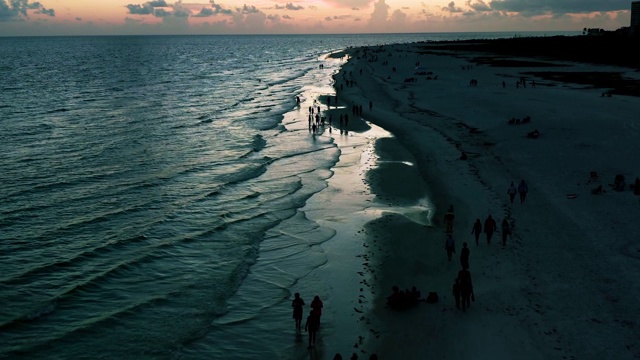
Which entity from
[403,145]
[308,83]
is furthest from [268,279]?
[308,83]

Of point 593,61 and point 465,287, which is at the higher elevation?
point 593,61

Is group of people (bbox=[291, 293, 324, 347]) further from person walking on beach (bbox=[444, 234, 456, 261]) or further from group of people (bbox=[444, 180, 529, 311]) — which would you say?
person walking on beach (bbox=[444, 234, 456, 261])

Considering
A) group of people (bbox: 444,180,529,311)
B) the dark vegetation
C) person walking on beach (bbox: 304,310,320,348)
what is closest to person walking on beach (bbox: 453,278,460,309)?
group of people (bbox: 444,180,529,311)

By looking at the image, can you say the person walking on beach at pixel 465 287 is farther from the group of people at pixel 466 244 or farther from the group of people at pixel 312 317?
the group of people at pixel 312 317

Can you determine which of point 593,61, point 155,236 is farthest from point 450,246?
point 593,61

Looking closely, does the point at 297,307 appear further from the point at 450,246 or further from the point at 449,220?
the point at 449,220

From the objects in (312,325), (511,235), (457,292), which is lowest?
(312,325)

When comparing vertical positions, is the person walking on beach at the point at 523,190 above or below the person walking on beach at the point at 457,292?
above

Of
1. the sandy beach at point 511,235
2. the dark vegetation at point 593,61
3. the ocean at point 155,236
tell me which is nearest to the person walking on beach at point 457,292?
the sandy beach at point 511,235
